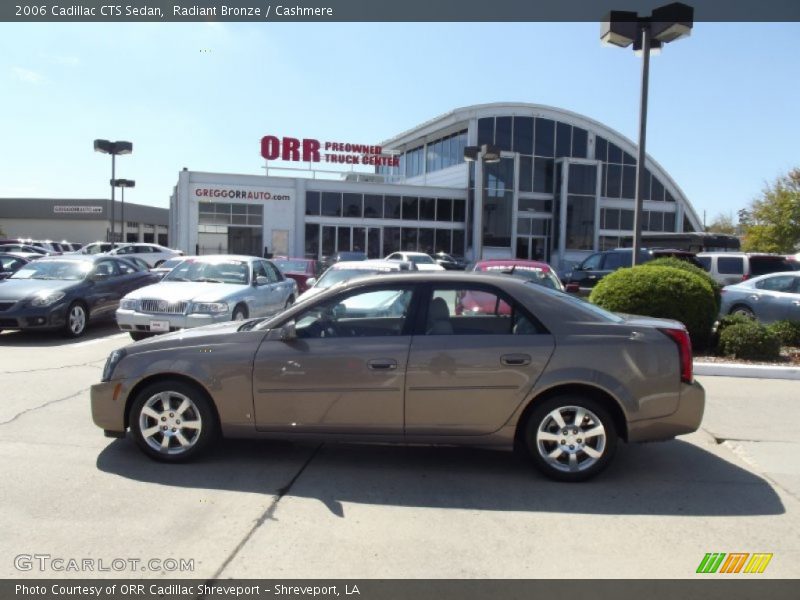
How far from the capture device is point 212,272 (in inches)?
451

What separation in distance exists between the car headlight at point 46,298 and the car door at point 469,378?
8985 mm

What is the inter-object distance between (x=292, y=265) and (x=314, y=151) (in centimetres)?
2191

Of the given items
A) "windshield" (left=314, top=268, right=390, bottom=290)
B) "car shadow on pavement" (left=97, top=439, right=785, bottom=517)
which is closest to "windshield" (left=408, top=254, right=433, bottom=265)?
"windshield" (left=314, top=268, right=390, bottom=290)

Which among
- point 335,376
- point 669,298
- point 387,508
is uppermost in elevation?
point 669,298

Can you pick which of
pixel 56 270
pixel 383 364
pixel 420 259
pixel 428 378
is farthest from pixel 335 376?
pixel 420 259

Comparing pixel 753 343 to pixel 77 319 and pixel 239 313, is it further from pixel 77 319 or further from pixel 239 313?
pixel 77 319

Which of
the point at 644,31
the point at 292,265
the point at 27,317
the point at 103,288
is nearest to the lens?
the point at 644,31

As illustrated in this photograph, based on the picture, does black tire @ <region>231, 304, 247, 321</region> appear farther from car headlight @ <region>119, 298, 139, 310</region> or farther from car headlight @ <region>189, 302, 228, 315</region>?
car headlight @ <region>119, 298, 139, 310</region>

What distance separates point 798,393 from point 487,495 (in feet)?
17.6

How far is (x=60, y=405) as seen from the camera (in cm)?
662

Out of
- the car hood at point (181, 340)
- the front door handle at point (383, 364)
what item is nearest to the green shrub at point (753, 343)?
the front door handle at point (383, 364)

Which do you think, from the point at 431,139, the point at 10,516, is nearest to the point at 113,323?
the point at 10,516

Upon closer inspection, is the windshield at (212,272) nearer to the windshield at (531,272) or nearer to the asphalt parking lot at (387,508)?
the windshield at (531,272)
